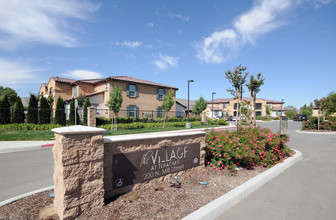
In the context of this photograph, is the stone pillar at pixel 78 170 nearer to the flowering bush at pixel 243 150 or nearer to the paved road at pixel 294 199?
the paved road at pixel 294 199

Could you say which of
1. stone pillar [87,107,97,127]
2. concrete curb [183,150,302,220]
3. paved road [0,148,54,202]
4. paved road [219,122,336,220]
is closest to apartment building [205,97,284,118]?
stone pillar [87,107,97,127]

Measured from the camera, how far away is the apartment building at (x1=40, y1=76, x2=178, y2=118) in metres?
23.4

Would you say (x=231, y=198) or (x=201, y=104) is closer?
(x=231, y=198)

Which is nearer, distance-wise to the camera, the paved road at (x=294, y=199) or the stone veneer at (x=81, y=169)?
the stone veneer at (x=81, y=169)

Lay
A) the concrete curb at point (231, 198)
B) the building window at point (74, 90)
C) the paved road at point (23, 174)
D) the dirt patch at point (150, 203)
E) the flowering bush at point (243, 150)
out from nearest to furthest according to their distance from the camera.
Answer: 1. the dirt patch at point (150, 203)
2. the concrete curb at point (231, 198)
3. the paved road at point (23, 174)
4. the flowering bush at point (243, 150)
5. the building window at point (74, 90)

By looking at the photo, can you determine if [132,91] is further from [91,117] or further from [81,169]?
[81,169]

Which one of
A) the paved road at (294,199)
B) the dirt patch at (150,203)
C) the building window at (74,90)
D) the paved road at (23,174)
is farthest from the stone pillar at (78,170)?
the building window at (74,90)

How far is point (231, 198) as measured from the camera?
3.49 metres

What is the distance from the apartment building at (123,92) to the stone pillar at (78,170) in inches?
743

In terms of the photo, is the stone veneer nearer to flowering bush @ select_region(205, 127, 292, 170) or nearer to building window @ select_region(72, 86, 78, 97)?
flowering bush @ select_region(205, 127, 292, 170)

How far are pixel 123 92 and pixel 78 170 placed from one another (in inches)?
869

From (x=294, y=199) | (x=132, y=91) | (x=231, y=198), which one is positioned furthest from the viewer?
(x=132, y=91)

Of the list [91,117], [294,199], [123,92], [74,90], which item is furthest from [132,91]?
[294,199]

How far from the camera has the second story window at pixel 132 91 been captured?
80.9 ft
